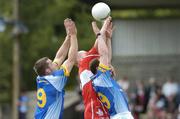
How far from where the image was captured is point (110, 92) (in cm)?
1180

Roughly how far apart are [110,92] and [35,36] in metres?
31.4

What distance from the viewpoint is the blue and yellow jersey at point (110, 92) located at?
464 inches

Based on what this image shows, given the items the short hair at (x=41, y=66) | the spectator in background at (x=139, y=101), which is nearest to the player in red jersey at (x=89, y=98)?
the short hair at (x=41, y=66)

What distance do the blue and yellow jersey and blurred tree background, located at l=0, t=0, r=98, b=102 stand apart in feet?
95.4

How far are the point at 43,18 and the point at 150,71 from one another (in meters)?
9.31

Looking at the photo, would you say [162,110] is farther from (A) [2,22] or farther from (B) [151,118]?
(A) [2,22]

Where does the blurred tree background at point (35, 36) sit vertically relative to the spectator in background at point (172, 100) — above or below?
above

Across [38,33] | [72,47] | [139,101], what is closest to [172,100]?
[139,101]

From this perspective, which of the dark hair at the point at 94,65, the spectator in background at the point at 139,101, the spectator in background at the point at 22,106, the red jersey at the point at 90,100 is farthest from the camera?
the spectator in background at the point at 22,106

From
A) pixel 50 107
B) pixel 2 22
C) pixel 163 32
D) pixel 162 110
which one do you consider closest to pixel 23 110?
pixel 2 22

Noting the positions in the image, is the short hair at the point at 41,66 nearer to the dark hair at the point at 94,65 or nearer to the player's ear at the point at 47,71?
the player's ear at the point at 47,71

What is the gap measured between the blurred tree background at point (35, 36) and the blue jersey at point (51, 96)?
28.4 metres

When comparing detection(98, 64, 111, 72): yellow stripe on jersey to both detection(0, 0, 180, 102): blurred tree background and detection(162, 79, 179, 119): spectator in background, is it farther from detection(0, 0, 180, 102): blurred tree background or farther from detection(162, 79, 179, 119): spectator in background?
detection(0, 0, 180, 102): blurred tree background

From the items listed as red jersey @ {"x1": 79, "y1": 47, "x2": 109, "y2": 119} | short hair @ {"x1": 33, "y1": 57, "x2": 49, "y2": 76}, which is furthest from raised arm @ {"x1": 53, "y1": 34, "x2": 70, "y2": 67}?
red jersey @ {"x1": 79, "y1": 47, "x2": 109, "y2": 119}
